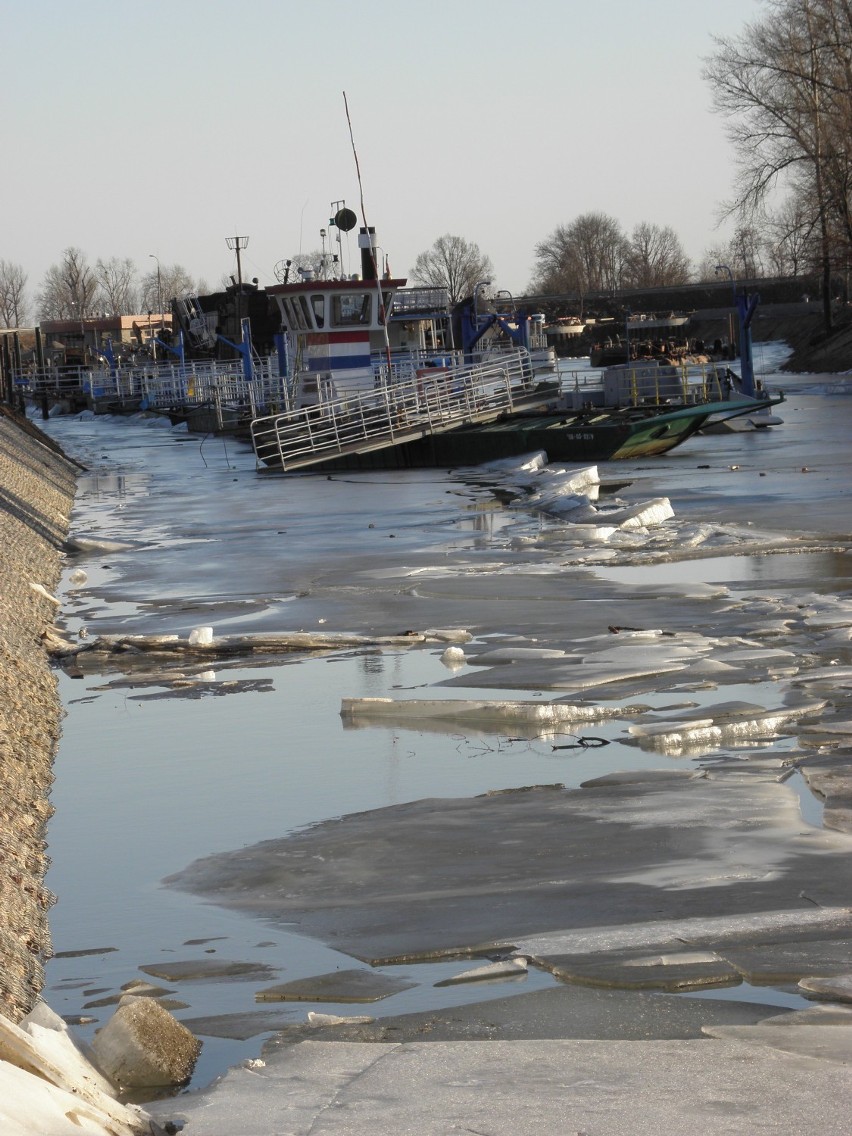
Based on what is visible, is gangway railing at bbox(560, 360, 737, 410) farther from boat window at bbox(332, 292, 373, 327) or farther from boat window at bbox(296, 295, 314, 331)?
boat window at bbox(296, 295, 314, 331)

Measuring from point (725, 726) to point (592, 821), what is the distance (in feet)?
5.61

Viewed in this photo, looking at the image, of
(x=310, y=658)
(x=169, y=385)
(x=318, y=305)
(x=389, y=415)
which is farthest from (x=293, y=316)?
(x=169, y=385)

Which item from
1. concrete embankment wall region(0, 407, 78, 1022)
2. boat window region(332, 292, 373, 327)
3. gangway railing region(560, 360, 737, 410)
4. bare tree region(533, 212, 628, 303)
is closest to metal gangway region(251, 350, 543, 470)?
boat window region(332, 292, 373, 327)

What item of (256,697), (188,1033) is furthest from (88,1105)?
(256,697)

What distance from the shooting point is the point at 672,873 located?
6.00 meters

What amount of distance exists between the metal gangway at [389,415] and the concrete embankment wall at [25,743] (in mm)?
11736

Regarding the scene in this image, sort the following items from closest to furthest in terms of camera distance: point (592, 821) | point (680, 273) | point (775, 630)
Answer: point (592, 821) → point (775, 630) → point (680, 273)

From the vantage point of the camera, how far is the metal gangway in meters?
32.9

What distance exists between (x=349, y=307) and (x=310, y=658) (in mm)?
25702

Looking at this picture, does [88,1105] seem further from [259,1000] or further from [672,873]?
[672,873]

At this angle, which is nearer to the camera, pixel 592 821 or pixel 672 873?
pixel 672 873

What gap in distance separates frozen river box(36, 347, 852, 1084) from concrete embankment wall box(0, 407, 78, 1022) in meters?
0.12

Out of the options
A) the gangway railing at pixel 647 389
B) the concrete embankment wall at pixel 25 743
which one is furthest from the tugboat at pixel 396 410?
the concrete embankment wall at pixel 25 743

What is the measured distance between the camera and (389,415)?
33219mm
